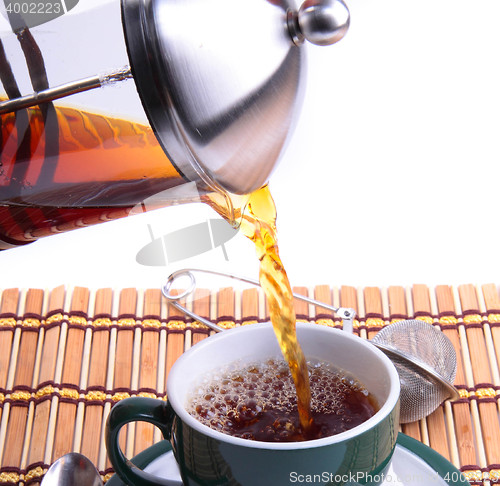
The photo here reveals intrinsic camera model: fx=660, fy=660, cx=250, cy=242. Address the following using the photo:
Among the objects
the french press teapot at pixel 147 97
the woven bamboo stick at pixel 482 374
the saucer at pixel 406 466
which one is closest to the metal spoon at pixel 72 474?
the saucer at pixel 406 466

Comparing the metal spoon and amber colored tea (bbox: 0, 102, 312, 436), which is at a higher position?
amber colored tea (bbox: 0, 102, 312, 436)

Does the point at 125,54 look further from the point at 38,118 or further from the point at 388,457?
the point at 388,457

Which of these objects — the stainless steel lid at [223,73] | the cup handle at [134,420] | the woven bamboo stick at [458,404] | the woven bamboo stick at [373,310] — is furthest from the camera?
the woven bamboo stick at [373,310]

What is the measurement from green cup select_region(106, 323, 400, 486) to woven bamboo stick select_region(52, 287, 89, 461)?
0.29m

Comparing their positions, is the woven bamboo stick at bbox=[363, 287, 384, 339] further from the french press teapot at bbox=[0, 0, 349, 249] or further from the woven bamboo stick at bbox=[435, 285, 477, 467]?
the french press teapot at bbox=[0, 0, 349, 249]

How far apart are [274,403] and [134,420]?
14cm

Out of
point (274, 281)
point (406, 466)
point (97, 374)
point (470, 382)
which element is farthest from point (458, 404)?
point (97, 374)

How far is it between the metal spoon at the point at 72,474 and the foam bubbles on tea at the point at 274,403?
162 mm

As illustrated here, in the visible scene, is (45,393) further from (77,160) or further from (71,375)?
(77,160)

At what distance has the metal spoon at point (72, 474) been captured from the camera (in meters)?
0.72

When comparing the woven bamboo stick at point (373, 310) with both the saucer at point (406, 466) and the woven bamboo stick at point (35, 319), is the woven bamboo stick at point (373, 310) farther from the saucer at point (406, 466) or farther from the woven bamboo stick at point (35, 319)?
the woven bamboo stick at point (35, 319)

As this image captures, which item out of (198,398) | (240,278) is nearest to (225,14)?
(198,398)

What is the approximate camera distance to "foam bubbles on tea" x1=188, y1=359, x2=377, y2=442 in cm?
62

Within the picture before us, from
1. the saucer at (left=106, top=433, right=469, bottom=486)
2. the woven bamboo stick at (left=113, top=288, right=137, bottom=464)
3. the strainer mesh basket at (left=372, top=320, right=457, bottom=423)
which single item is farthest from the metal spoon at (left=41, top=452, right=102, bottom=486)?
the strainer mesh basket at (left=372, top=320, right=457, bottom=423)
